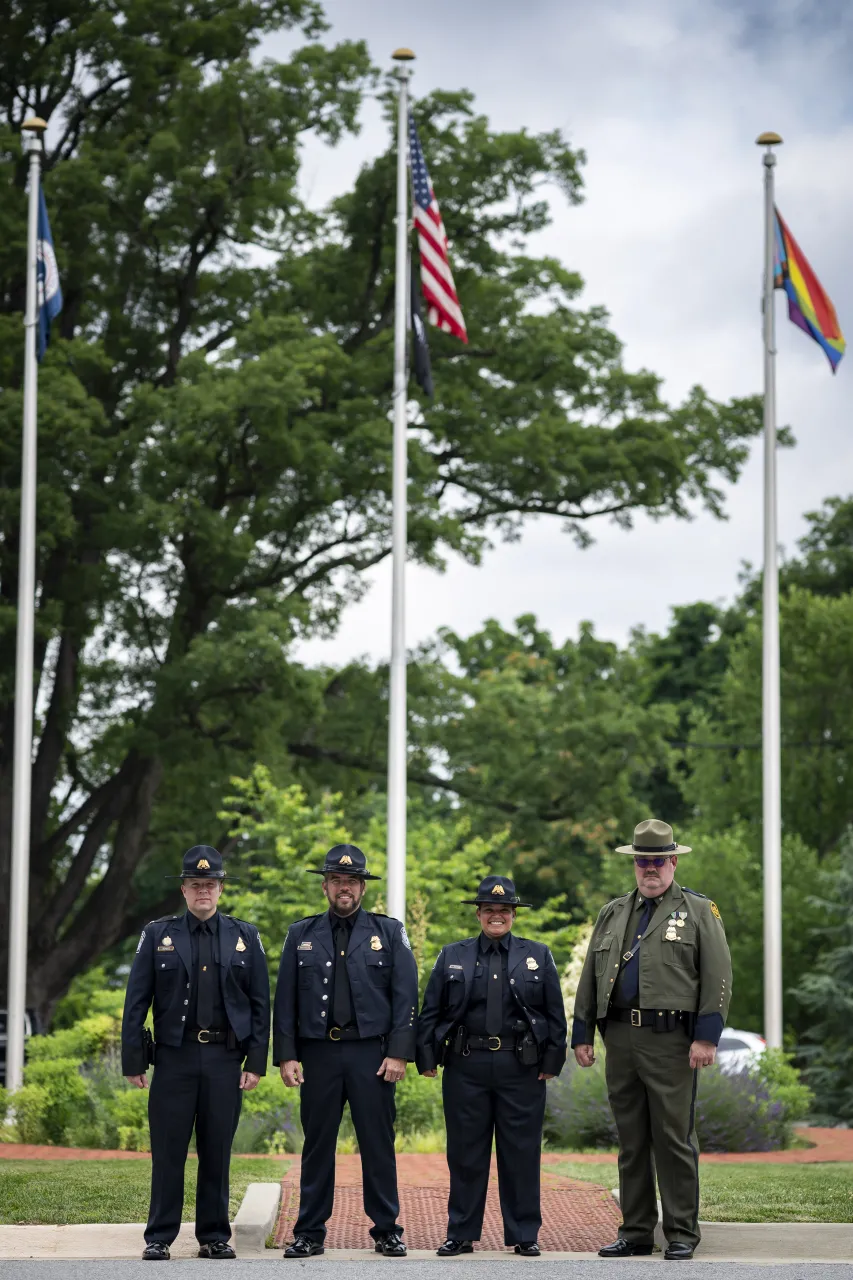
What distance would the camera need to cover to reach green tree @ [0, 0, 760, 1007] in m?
24.4

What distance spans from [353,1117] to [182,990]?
3.36ft

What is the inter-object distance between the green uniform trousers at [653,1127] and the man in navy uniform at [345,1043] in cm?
103

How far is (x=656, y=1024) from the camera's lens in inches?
335

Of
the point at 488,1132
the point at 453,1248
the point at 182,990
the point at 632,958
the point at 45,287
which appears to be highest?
the point at 45,287

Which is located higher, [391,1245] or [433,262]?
[433,262]

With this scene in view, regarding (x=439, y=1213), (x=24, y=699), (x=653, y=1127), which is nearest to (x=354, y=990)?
(x=653, y=1127)

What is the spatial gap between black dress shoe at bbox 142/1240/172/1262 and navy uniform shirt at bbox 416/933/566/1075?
1468 mm

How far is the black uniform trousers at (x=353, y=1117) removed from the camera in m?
8.63

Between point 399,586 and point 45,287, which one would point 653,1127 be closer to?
point 399,586

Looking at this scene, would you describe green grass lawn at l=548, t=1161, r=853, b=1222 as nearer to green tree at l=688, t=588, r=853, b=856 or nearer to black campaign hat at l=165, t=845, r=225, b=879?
black campaign hat at l=165, t=845, r=225, b=879

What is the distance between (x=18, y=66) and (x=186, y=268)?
397cm

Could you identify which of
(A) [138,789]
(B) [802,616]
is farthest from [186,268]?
(B) [802,616]

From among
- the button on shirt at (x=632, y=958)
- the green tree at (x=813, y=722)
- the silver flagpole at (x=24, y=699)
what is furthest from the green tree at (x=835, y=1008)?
the button on shirt at (x=632, y=958)

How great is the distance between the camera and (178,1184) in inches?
335
